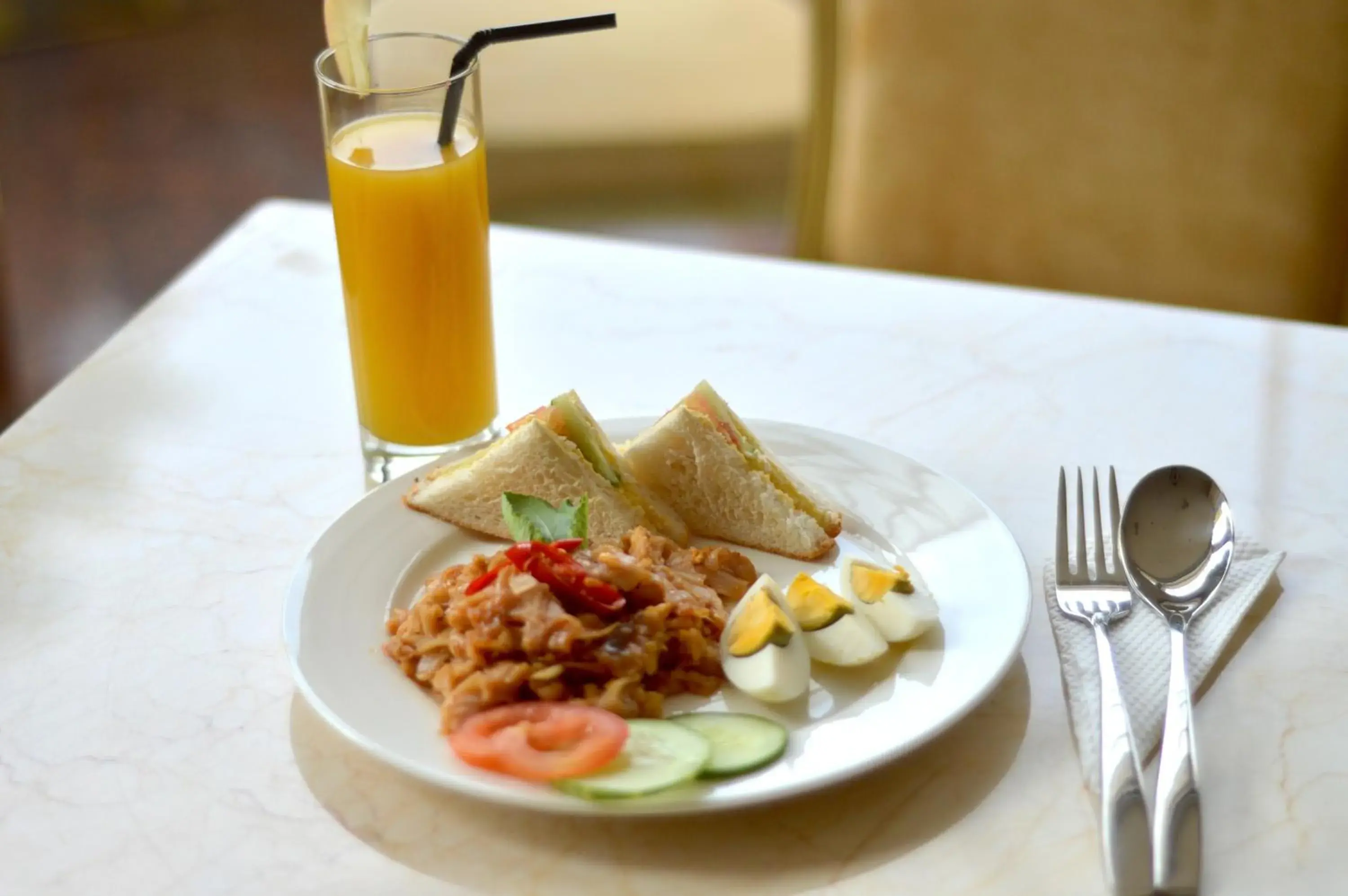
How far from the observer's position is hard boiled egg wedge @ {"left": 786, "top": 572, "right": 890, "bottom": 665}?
43.3 inches

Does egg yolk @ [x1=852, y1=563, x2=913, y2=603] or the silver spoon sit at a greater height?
egg yolk @ [x1=852, y1=563, x2=913, y2=603]

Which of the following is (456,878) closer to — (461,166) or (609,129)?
(461,166)

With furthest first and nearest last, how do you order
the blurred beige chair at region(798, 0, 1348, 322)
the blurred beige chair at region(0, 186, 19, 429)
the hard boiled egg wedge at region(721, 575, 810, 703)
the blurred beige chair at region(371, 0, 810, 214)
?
1. the blurred beige chair at region(0, 186, 19, 429)
2. the blurred beige chair at region(371, 0, 810, 214)
3. the blurred beige chair at region(798, 0, 1348, 322)
4. the hard boiled egg wedge at region(721, 575, 810, 703)

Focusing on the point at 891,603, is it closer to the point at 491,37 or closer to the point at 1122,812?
the point at 1122,812

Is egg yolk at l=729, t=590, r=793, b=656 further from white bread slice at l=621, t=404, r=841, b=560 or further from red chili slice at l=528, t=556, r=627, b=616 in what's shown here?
white bread slice at l=621, t=404, r=841, b=560

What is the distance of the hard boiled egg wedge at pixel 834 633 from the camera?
1100 mm

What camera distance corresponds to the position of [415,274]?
1.38 m

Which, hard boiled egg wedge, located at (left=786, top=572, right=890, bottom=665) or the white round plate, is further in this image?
hard boiled egg wedge, located at (left=786, top=572, right=890, bottom=665)

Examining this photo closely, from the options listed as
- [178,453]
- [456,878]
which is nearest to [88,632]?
[178,453]

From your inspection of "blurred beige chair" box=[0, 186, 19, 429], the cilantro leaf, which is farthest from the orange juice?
"blurred beige chair" box=[0, 186, 19, 429]

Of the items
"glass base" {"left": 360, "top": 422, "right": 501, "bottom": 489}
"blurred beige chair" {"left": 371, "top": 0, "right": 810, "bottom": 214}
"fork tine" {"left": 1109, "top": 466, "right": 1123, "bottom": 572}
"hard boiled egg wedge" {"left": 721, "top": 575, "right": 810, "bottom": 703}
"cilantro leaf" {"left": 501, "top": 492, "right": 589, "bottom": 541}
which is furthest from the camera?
"blurred beige chair" {"left": 371, "top": 0, "right": 810, "bottom": 214}

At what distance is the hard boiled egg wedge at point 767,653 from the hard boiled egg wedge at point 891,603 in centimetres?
8

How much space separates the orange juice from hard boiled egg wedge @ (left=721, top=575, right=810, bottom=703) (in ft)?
1.61

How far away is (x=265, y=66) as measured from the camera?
5.48m
